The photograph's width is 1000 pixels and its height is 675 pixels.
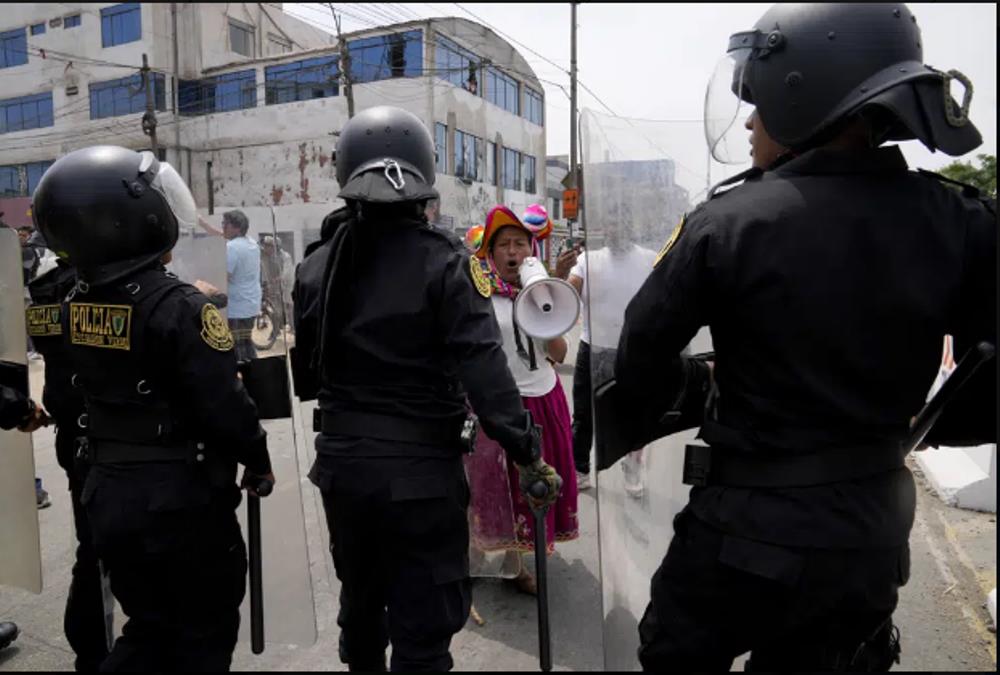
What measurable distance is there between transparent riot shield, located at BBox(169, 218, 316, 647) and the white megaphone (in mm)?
1001

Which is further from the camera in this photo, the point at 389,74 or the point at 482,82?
the point at 482,82

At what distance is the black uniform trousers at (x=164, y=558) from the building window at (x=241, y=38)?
87.1 feet

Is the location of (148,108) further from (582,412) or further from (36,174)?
(582,412)

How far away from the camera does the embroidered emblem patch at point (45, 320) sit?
7.22ft

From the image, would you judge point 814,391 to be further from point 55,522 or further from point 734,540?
point 55,522

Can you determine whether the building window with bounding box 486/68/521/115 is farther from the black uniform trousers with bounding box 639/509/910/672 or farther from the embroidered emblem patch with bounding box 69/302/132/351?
the black uniform trousers with bounding box 639/509/910/672

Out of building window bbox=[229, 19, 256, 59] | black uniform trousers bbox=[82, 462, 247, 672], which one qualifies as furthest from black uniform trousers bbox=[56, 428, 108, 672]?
building window bbox=[229, 19, 256, 59]

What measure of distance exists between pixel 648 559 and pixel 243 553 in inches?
50.5

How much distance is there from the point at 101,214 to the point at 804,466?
201 centimetres

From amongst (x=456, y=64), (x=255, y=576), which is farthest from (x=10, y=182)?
(x=456, y=64)

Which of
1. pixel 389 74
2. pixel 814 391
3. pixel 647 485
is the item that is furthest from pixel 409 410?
pixel 389 74

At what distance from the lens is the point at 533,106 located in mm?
31656

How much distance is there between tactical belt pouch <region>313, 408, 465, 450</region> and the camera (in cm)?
206

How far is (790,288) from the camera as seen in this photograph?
4.33ft
